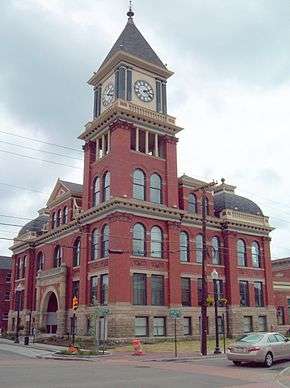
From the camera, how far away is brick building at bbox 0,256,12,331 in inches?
2825

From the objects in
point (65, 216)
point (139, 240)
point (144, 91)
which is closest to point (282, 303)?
point (139, 240)

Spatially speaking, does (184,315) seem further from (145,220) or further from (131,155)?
(131,155)

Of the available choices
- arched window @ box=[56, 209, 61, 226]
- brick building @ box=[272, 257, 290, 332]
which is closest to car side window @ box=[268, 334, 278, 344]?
brick building @ box=[272, 257, 290, 332]

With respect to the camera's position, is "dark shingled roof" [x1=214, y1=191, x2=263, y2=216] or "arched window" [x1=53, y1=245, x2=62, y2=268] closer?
"arched window" [x1=53, y1=245, x2=62, y2=268]

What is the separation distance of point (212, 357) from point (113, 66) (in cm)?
3015

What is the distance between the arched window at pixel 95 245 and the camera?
42897mm

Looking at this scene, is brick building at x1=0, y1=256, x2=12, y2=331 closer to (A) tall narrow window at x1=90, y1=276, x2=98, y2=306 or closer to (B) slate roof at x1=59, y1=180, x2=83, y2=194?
(B) slate roof at x1=59, y1=180, x2=83, y2=194

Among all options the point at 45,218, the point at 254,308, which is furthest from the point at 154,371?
the point at 45,218

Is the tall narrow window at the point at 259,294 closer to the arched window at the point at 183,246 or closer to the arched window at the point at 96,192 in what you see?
the arched window at the point at 183,246

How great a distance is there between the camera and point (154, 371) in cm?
1881

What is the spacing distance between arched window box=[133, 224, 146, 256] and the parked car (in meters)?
19.7

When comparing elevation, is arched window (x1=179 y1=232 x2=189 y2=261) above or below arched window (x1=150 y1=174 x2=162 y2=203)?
below

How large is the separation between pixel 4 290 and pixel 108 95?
40.7 m

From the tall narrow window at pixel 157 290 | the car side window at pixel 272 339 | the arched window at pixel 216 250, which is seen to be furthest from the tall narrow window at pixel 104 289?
the car side window at pixel 272 339
